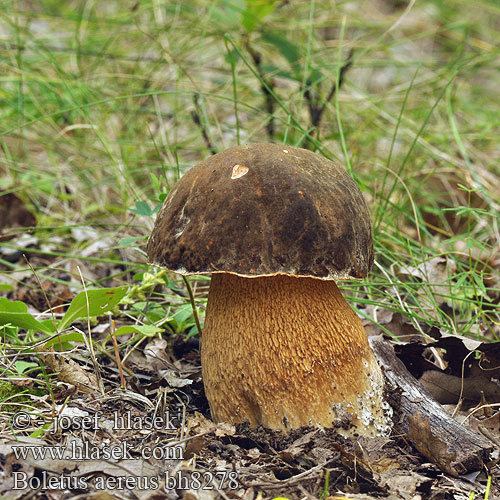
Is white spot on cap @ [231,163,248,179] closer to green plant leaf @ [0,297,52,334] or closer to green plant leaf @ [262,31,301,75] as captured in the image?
green plant leaf @ [0,297,52,334]

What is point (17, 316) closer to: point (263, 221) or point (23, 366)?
point (23, 366)

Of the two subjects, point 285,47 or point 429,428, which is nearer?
point 429,428

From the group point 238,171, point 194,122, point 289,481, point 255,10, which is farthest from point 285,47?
point 289,481

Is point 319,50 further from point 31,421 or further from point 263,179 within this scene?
point 31,421

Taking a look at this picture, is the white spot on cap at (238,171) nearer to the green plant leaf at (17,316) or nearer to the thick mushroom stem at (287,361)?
the thick mushroom stem at (287,361)

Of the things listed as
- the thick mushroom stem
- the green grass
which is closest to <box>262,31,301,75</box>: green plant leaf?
the green grass

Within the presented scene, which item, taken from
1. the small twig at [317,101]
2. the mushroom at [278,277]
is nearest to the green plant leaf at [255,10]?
the small twig at [317,101]
